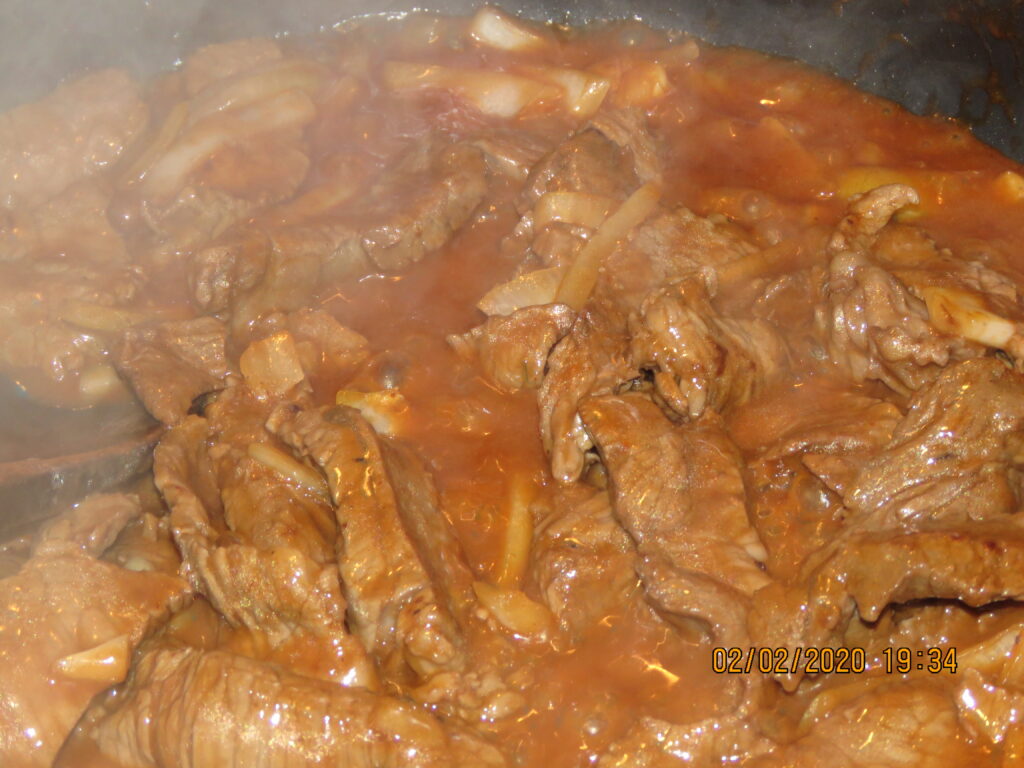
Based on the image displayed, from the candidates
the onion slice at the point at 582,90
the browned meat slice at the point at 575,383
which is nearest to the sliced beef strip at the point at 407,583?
the browned meat slice at the point at 575,383

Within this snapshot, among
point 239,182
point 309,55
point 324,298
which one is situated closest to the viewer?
point 324,298

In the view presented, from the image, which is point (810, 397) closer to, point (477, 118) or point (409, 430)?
point (409, 430)

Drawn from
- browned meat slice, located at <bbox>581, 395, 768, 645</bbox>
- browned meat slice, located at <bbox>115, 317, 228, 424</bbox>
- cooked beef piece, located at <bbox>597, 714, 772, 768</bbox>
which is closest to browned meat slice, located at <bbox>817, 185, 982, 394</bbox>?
browned meat slice, located at <bbox>581, 395, 768, 645</bbox>

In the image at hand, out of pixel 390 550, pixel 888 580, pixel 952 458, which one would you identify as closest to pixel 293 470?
pixel 390 550

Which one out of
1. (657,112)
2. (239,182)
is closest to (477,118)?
(657,112)

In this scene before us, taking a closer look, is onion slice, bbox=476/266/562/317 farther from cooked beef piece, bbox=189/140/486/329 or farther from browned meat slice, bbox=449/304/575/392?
cooked beef piece, bbox=189/140/486/329
